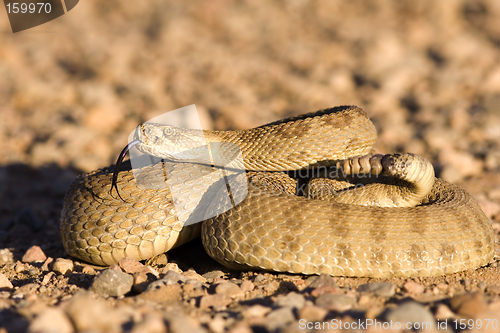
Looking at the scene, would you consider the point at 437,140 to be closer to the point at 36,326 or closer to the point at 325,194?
the point at 325,194

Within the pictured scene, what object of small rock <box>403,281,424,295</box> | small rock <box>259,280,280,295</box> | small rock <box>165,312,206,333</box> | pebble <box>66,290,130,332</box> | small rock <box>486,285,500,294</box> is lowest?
small rock <box>486,285,500,294</box>

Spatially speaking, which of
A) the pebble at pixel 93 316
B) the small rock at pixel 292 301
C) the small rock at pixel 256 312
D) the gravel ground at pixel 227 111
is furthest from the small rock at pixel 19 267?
the small rock at pixel 292 301

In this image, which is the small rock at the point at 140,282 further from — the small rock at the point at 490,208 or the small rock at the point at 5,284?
the small rock at the point at 490,208

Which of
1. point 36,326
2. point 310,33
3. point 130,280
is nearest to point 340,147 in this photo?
point 130,280

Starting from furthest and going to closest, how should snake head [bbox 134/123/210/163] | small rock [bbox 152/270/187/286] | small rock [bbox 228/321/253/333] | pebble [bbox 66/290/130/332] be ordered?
snake head [bbox 134/123/210/163] < small rock [bbox 152/270/187/286] < small rock [bbox 228/321/253/333] < pebble [bbox 66/290/130/332]

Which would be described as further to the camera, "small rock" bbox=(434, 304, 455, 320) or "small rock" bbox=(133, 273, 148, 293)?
"small rock" bbox=(133, 273, 148, 293)

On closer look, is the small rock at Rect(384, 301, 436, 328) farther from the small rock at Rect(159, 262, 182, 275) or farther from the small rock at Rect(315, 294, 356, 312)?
the small rock at Rect(159, 262, 182, 275)

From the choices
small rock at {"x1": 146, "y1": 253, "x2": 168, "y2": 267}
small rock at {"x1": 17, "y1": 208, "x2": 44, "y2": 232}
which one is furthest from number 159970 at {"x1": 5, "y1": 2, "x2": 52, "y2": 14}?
small rock at {"x1": 146, "y1": 253, "x2": 168, "y2": 267}

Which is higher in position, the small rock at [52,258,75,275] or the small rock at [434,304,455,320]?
the small rock at [52,258,75,275]
